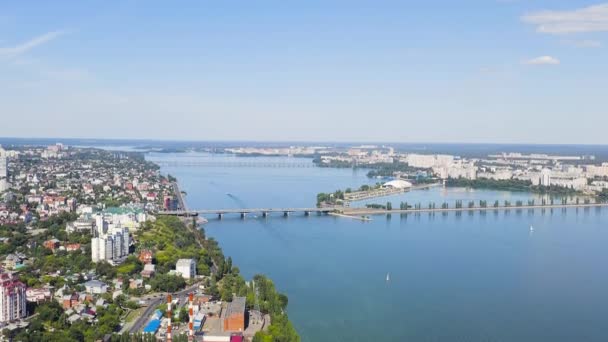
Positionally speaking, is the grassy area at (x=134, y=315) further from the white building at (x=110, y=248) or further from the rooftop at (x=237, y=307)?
the white building at (x=110, y=248)

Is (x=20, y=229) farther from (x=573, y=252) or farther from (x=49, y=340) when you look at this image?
(x=573, y=252)

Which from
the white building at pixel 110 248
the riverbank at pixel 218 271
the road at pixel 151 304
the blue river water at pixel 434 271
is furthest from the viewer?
the white building at pixel 110 248

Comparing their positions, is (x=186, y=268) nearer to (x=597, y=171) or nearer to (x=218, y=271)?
(x=218, y=271)

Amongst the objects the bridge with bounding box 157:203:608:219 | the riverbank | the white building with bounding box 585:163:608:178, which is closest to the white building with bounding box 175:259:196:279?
the riverbank

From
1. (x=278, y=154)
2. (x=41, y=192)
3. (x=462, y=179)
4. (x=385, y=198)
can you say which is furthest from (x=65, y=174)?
(x=278, y=154)

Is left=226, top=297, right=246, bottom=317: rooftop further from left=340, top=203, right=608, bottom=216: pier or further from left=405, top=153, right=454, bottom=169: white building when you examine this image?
left=405, top=153, right=454, bottom=169: white building

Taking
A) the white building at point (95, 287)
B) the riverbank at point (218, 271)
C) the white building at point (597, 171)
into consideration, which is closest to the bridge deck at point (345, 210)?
the riverbank at point (218, 271)

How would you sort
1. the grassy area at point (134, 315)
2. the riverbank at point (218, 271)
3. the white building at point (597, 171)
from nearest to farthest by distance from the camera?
the riverbank at point (218, 271) → the grassy area at point (134, 315) → the white building at point (597, 171)
